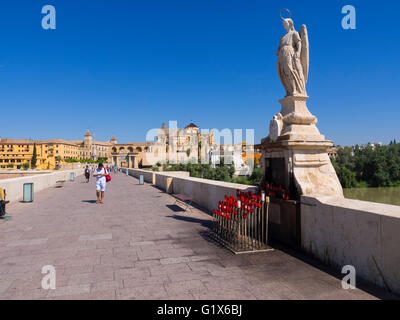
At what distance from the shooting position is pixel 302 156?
4.77 metres

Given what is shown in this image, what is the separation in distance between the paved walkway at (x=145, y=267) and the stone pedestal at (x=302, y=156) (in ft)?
3.96

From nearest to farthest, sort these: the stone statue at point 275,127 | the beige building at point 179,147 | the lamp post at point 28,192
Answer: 1. the stone statue at point 275,127
2. the lamp post at point 28,192
3. the beige building at point 179,147

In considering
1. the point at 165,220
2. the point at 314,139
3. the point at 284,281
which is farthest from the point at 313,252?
the point at 165,220

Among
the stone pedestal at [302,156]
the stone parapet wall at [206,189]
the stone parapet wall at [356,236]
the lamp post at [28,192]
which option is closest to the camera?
the stone parapet wall at [356,236]

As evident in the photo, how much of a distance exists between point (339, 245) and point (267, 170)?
217cm

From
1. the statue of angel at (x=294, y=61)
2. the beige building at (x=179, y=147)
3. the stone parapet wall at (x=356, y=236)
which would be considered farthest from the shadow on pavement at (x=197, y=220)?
the beige building at (x=179, y=147)

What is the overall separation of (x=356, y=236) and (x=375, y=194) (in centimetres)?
4075

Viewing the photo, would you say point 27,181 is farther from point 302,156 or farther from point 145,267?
point 302,156

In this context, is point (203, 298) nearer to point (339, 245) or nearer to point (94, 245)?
point (339, 245)

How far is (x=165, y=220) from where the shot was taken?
7.12 meters

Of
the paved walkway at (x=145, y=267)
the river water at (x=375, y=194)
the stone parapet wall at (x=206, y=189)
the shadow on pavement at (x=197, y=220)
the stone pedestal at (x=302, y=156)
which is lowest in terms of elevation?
the river water at (x=375, y=194)

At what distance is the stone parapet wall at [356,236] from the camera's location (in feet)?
9.58
